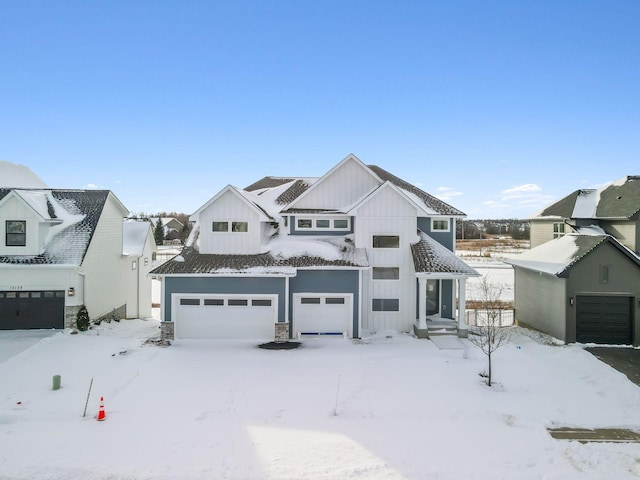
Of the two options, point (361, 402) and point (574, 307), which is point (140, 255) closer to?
point (361, 402)

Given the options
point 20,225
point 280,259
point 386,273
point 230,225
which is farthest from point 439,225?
point 20,225

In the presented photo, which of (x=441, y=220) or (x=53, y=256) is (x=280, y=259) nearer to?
(x=441, y=220)

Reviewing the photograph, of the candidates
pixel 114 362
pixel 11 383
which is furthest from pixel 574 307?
pixel 11 383

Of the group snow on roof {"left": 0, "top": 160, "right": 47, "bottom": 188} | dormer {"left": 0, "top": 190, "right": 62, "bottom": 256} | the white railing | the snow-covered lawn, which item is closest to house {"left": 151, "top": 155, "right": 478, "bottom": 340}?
the white railing

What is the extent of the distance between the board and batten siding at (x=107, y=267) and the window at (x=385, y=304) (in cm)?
1390

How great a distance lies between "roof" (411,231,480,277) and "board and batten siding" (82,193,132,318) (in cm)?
1570

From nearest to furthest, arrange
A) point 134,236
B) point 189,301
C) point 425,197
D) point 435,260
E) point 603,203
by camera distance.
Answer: point 189,301 < point 435,260 < point 603,203 < point 425,197 < point 134,236

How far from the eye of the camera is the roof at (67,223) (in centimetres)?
1772

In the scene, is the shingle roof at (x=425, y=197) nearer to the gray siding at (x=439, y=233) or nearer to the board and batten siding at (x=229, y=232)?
the gray siding at (x=439, y=233)

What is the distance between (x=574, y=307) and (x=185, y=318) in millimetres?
16872

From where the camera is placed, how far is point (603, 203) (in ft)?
66.8

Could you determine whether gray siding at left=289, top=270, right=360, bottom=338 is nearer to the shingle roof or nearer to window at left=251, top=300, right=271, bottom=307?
window at left=251, top=300, right=271, bottom=307

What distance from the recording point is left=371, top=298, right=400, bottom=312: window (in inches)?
701

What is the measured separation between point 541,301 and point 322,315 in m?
10.6
